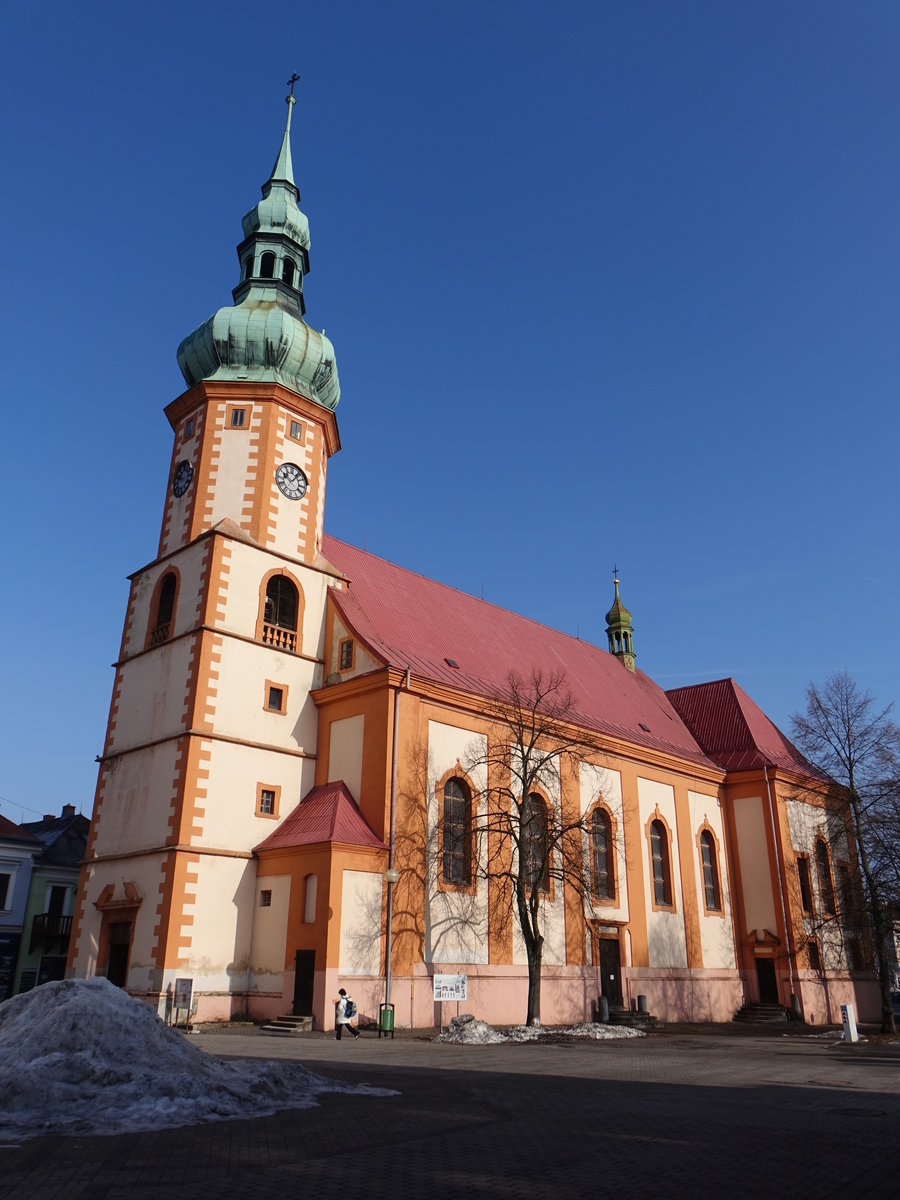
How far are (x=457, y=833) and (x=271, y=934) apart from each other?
5.75 metres

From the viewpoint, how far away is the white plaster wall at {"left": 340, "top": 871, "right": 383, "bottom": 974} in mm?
22516

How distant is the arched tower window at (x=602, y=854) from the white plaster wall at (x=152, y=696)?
13.9 m

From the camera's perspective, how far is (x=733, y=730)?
135ft

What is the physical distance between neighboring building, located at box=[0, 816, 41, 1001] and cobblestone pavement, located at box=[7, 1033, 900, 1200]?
85.7 feet

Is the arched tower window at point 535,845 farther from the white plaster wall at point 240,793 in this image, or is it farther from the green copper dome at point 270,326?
the green copper dome at point 270,326

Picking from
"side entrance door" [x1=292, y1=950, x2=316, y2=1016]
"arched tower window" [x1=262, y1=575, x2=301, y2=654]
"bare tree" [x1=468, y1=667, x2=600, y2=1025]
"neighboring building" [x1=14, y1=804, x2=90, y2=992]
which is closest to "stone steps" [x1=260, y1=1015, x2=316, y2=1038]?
"side entrance door" [x1=292, y1=950, x2=316, y2=1016]

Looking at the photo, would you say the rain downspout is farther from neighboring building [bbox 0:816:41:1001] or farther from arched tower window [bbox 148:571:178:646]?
neighboring building [bbox 0:816:41:1001]

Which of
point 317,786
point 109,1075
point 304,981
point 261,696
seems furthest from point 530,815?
point 109,1075

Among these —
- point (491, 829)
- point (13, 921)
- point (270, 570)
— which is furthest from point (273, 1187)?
point (13, 921)

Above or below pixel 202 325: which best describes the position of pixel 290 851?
below

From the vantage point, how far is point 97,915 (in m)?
25.3

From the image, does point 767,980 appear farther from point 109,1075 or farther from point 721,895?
point 109,1075

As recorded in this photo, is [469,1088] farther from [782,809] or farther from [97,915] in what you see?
[782,809]

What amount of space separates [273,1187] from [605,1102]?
5.96 m
